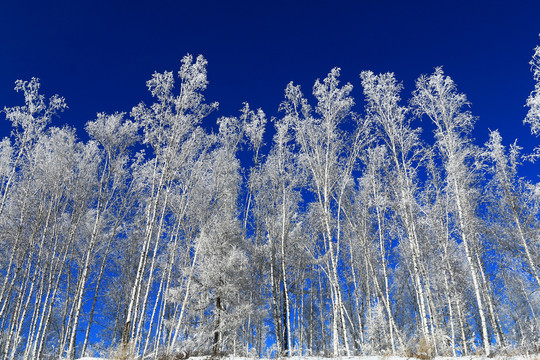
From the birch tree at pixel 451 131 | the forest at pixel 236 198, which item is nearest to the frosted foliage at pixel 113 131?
the forest at pixel 236 198

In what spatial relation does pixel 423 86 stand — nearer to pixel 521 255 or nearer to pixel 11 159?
pixel 521 255

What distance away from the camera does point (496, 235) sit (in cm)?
1731

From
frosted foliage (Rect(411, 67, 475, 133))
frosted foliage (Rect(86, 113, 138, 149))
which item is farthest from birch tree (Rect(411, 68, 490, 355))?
frosted foliage (Rect(86, 113, 138, 149))

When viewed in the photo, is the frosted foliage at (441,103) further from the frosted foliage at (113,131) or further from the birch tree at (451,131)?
the frosted foliage at (113,131)

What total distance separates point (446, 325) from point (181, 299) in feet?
50.9

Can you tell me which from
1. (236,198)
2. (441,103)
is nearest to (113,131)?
(236,198)

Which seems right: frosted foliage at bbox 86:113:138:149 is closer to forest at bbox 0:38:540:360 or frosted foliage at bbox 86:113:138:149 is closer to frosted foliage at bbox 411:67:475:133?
forest at bbox 0:38:540:360

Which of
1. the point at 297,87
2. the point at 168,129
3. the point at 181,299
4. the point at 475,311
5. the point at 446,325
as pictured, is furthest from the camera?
the point at 475,311

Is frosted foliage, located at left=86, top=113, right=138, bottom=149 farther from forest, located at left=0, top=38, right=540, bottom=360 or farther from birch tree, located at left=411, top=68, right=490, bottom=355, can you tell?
birch tree, located at left=411, top=68, right=490, bottom=355

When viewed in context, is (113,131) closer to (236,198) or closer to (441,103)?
(236,198)

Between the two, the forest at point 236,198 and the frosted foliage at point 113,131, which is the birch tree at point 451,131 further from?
the frosted foliage at point 113,131

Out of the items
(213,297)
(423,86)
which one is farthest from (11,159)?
(423,86)

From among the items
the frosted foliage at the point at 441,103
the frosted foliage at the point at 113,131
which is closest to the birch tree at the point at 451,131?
the frosted foliage at the point at 441,103

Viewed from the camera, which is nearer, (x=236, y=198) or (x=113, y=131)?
(x=113, y=131)
